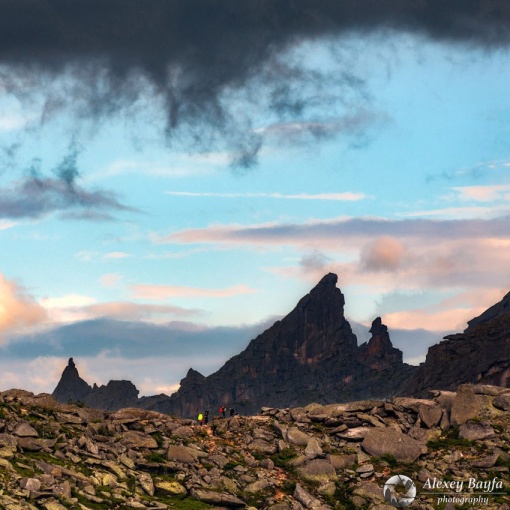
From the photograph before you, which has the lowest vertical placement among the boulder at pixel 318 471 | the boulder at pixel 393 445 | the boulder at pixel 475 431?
the boulder at pixel 318 471

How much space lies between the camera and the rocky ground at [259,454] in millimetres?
55094

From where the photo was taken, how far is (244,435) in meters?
70.0

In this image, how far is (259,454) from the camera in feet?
218

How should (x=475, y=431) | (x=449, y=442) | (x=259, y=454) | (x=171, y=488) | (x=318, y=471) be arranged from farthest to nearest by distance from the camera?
(x=475, y=431) < (x=449, y=442) < (x=259, y=454) < (x=318, y=471) < (x=171, y=488)

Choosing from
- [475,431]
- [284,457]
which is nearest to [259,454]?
[284,457]

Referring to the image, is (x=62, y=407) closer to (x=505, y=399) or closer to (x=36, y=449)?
(x=36, y=449)

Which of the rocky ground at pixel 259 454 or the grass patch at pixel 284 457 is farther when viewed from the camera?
the grass patch at pixel 284 457

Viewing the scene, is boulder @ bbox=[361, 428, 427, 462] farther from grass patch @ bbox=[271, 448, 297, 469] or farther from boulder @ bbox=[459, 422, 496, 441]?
grass patch @ bbox=[271, 448, 297, 469]

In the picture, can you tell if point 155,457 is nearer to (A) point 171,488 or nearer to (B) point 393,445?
(A) point 171,488

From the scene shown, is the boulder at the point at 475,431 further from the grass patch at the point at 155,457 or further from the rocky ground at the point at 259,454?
the grass patch at the point at 155,457

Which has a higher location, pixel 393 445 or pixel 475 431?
pixel 475 431

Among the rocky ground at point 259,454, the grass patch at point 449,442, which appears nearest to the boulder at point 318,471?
the rocky ground at point 259,454

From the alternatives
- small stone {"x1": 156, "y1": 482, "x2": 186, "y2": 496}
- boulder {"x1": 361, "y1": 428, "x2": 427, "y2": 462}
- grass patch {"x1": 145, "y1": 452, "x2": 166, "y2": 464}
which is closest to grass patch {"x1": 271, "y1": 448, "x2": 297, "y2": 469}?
boulder {"x1": 361, "y1": 428, "x2": 427, "y2": 462}

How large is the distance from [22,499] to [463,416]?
36704 mm
